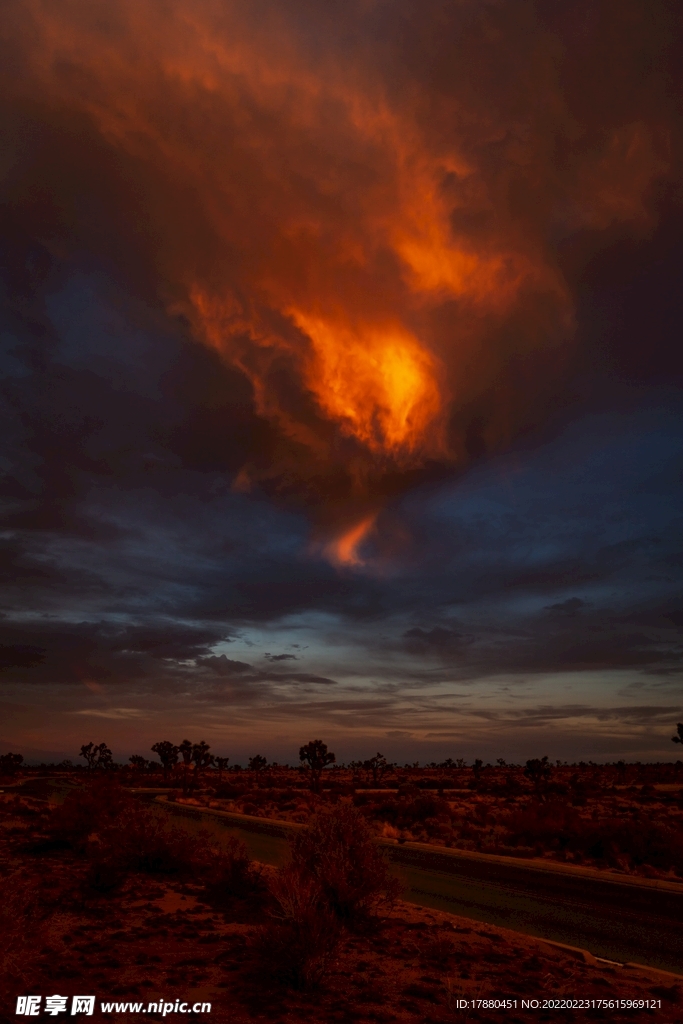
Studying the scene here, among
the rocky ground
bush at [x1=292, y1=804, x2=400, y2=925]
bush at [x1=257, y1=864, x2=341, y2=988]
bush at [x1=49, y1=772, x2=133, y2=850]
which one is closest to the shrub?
the rocky ground

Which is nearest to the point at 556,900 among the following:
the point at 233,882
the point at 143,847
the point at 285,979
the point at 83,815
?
the point at 233,882

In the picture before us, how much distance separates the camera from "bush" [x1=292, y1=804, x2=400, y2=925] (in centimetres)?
1324

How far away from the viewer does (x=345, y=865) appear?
1359cm

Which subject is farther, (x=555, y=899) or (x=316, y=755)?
(x=316, y=755)

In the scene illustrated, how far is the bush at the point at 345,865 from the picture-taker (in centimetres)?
1324

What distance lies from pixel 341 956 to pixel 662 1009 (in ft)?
15.5

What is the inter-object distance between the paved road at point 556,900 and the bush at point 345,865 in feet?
4.77

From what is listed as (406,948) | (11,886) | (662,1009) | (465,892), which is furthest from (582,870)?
(11,886)

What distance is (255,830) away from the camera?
33.5m

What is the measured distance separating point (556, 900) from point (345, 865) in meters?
6.97

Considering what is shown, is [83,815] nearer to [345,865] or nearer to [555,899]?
[345,865]

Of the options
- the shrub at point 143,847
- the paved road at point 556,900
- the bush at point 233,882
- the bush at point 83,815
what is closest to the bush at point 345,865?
the paved road at point 556,900

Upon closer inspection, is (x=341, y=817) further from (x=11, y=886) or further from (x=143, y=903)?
(x=11, y=886)

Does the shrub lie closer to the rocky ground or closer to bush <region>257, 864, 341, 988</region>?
the rocky ground
